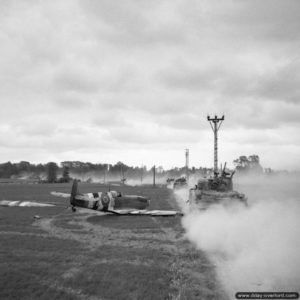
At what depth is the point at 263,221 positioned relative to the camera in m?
16.5

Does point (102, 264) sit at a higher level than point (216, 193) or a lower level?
lower

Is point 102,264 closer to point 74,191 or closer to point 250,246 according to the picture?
point 250,246

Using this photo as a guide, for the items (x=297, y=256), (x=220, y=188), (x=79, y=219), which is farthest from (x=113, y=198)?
(x=297, y=256)

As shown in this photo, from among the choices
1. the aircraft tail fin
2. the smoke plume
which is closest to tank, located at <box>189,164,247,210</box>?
the smoke plume

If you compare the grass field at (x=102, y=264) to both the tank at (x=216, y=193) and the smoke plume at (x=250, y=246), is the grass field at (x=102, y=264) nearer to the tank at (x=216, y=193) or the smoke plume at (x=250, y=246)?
the smoke plume at (x=250, y=246)

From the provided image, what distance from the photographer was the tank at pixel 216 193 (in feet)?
69.4

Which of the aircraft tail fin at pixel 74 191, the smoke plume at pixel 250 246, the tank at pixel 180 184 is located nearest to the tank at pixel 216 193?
the smoke plume at pixel 250 246

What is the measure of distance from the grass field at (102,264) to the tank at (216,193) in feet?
12.1

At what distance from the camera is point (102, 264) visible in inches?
448

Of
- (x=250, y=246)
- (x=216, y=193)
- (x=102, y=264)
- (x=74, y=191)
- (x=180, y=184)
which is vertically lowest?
(x=102, y=264)

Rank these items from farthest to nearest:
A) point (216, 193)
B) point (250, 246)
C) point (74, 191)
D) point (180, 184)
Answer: point (180, 184) < point (74, 191) < point (216, 193) < point (250, 246)

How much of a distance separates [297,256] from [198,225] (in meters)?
7.74

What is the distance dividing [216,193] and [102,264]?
42.2 ft

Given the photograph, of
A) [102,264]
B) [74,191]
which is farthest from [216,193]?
[102,264]
